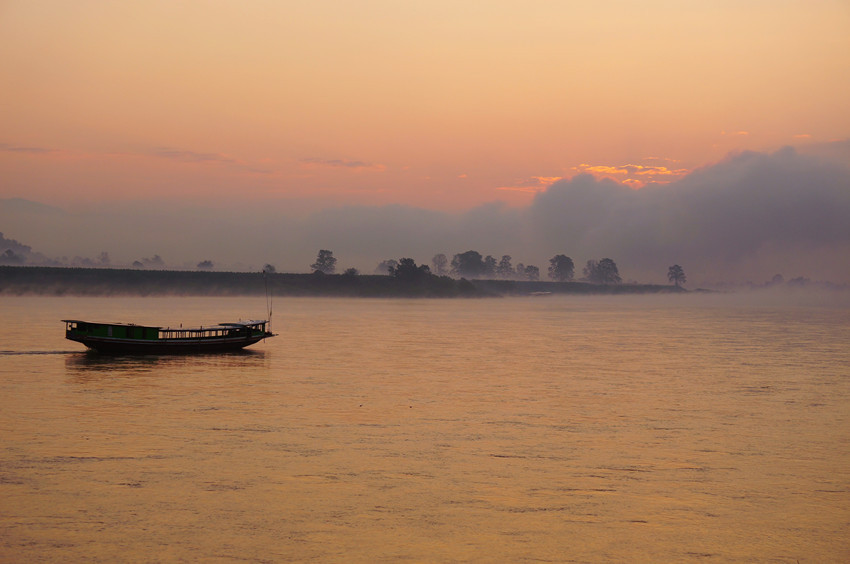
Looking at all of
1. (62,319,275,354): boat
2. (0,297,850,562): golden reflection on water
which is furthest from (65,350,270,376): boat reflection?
(0,297,850,562): golden reflection on water

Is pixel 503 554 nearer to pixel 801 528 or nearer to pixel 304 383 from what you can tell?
pixel 801 528

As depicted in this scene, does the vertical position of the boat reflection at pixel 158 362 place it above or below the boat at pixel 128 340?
below

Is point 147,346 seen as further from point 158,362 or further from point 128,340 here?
point 158,362

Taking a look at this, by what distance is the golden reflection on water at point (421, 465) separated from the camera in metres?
→ 18.6

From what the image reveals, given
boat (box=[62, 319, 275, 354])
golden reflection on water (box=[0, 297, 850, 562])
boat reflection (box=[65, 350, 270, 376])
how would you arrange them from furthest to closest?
boat (box=[62, 319, 275, 354]) → boat reflection (box=[65, 350, 270, 376]) → golden reflection on water (box=[0, 297, 850, 562])

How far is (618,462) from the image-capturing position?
88.8ft

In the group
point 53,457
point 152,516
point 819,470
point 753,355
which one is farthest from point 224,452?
point 753,355

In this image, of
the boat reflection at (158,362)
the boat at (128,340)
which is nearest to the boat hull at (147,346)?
the boat at (128,340)

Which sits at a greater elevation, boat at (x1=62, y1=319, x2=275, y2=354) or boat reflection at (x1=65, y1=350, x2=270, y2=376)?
boat at (x1=62, y1=319, x2=275, y2=354)

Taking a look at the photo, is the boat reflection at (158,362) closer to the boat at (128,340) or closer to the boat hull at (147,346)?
the boat hull at (147,346)

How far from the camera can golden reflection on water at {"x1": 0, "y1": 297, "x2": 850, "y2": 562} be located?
18.6 meters

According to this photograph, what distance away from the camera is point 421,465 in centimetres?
2630

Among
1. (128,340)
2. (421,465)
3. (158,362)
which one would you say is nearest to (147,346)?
(128,340)

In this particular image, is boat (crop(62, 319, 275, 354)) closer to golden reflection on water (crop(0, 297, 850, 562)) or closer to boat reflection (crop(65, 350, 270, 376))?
boat reflection (crop(65, 350, 270, 376))
